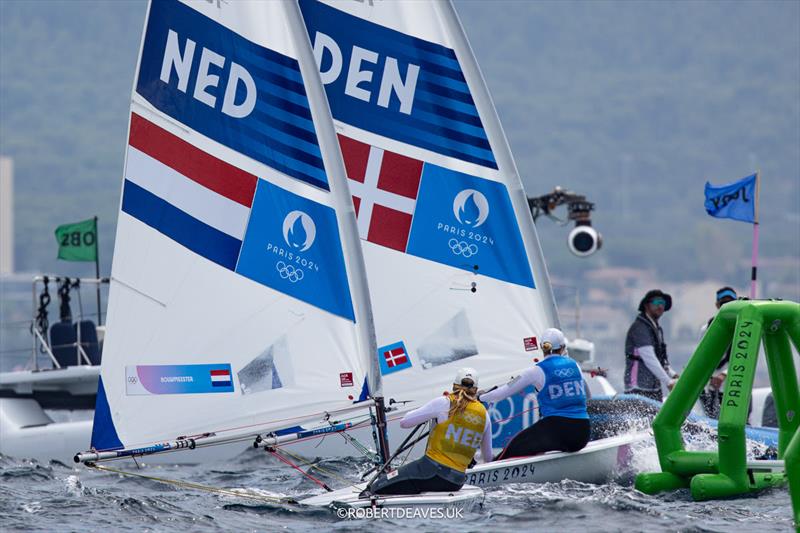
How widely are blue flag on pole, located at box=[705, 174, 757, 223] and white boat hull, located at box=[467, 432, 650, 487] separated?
4132 mm

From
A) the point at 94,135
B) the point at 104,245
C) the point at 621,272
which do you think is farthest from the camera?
the point at 94,135

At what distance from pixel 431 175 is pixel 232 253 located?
2.76m

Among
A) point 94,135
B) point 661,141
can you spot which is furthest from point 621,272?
point 94,135

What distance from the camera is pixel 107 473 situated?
1509 centimetres

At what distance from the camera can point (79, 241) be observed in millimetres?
19172

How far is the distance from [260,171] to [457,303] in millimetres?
2695

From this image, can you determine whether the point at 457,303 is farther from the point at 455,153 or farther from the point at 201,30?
the point at 201,30

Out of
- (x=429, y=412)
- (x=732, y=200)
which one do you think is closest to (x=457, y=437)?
(x=429, y=412)

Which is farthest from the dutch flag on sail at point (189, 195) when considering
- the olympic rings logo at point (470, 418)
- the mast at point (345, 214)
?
the olympic rings logo at point (470, 418)

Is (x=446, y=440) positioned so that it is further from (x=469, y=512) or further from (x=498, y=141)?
(x=498, y=141)

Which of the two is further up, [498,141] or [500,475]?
[498,141]

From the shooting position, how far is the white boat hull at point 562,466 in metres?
10.9

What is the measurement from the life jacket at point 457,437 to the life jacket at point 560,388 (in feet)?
4.80

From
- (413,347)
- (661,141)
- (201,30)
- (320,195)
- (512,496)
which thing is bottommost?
(512,496)
